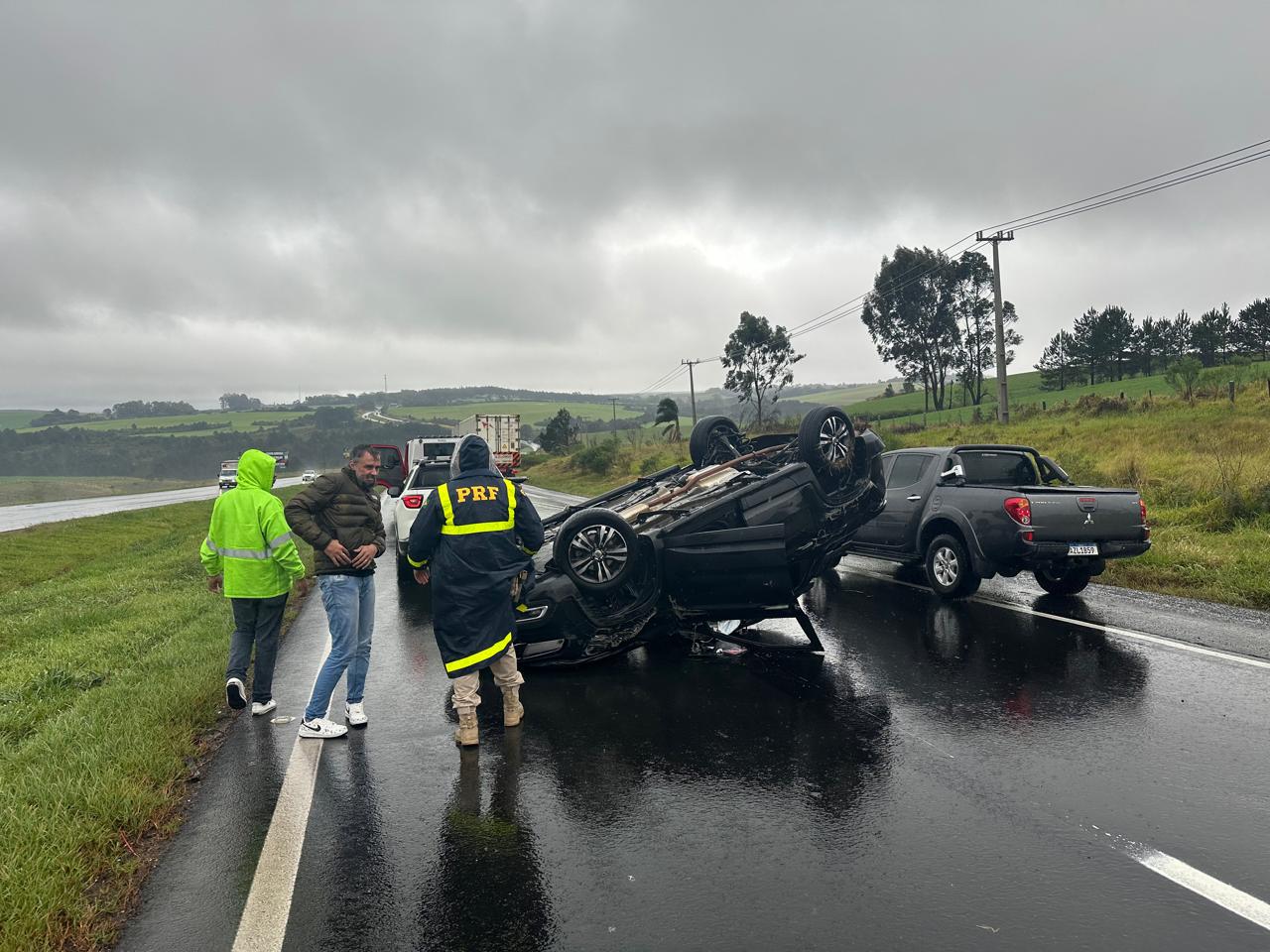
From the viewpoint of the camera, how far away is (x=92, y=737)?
17.1ft

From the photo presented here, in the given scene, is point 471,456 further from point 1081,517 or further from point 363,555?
point 1081,517

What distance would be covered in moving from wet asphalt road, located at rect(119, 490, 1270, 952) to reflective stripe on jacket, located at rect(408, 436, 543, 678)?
63 cm

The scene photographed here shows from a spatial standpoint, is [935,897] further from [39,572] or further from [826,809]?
[39,572]

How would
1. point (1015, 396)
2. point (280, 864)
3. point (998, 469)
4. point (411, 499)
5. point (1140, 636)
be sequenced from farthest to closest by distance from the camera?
1. point (1015, 396)
2. point (411, 499)
3. point (998, 469)
4. point (1140, 636)
5. point (280, 864)

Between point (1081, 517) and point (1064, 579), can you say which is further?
point (1064, 579)

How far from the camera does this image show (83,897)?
132 inches

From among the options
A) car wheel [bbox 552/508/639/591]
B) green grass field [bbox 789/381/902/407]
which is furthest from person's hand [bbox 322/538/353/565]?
green grass field [bbox 789/381/902/407]

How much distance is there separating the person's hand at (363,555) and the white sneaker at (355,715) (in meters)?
0.97

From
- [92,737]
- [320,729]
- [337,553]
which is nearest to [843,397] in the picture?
[337,553]

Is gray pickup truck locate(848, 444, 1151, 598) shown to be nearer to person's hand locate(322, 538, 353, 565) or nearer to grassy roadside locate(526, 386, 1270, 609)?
grassy roadside locate(526, 386, 1270, 609)

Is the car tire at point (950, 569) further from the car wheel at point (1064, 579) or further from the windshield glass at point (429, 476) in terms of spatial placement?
the windshield glass at point (429, 476)

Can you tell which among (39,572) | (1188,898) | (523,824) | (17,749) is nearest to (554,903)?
(523,824)

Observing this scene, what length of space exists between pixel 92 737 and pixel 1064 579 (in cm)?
938

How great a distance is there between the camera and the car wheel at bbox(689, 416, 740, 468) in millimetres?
9062
